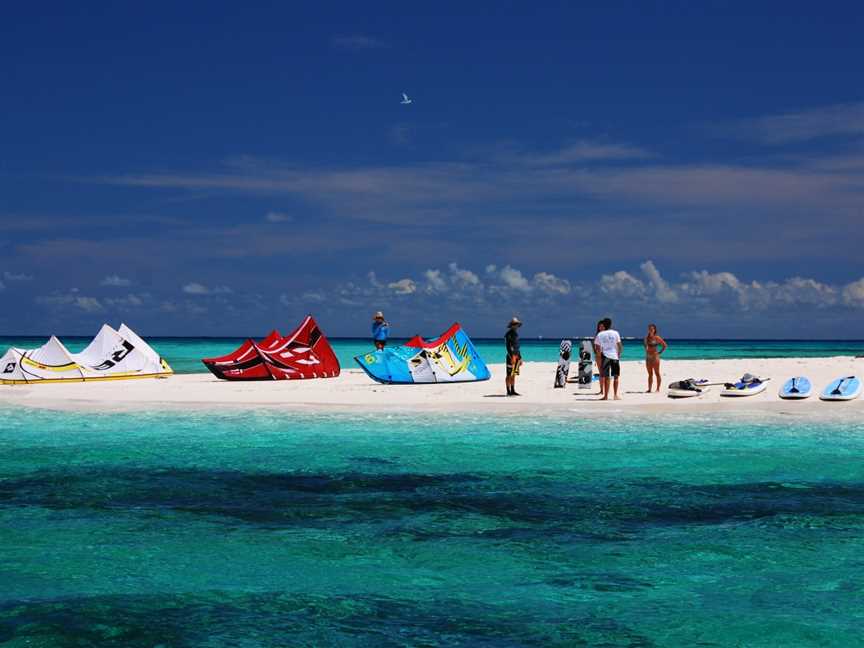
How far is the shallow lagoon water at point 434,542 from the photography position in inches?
263

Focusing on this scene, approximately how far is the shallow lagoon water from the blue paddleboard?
676cm

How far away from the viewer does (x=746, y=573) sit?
26.0 feet

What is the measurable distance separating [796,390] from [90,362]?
71.1 feet

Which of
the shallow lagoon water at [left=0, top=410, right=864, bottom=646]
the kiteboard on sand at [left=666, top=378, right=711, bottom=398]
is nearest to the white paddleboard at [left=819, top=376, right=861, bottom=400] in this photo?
the kiteboard on sand at [left=666, top=378, right=711, bottom=398]

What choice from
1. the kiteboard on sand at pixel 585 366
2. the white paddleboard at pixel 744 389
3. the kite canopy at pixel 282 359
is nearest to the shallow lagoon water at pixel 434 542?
the white paddleboard at pixel 744 389

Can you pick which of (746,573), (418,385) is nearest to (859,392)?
(418,385)

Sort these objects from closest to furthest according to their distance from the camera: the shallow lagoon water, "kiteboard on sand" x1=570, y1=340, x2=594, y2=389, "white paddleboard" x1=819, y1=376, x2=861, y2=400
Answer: the shallow lagoon water, "white paddleboard" x1=819, y1=376, x2=861, y2=400, "kiteboard on sand" x1=570, y1=340, x2=594, y2=389

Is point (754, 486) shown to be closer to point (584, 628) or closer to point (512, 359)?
point (584, 628)

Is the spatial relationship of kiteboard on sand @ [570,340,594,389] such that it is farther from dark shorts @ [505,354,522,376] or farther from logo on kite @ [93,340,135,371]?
logo on kite @ [93,340,135,371]

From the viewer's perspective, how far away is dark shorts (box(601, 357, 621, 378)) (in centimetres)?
2124

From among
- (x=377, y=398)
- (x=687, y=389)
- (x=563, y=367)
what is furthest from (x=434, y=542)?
(x=563, y=367)

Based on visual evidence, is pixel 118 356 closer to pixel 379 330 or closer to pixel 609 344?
pixel 379 330

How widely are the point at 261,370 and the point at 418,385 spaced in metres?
5.71

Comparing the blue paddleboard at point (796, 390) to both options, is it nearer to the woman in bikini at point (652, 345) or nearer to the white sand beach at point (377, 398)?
the white sand beach at point (377, 398)
